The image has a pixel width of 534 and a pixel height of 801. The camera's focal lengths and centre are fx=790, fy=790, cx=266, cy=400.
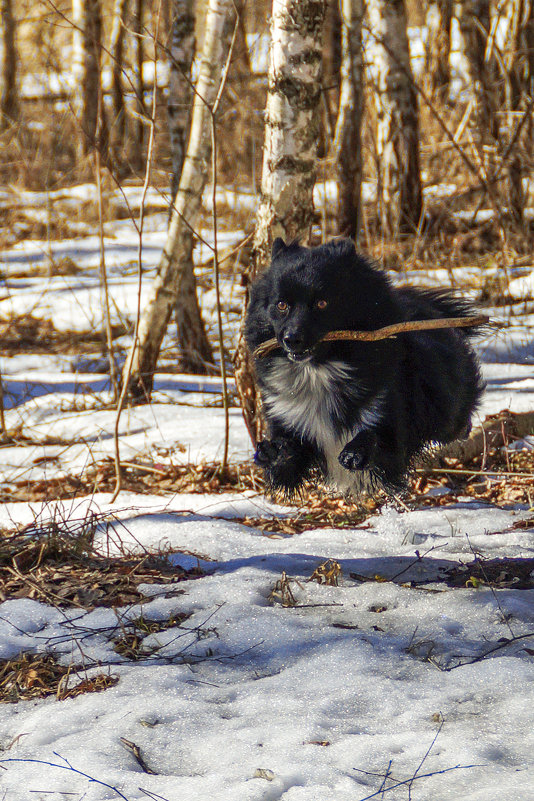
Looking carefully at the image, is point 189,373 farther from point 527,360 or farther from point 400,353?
point 400,353

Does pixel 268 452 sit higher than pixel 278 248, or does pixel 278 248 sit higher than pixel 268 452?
pixel 278 248

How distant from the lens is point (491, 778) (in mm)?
2057

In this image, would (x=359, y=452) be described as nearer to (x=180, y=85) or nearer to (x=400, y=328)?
(x=400, y=328)

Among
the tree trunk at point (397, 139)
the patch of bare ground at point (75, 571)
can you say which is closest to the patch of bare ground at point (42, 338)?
the tree trunk at point (397, 139)

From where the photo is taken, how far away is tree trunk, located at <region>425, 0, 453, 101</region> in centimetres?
1421

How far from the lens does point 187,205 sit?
6414mm

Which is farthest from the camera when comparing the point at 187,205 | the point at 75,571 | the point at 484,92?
the point at 484,92

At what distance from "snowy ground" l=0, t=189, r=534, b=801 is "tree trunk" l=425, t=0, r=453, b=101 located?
11.5 m

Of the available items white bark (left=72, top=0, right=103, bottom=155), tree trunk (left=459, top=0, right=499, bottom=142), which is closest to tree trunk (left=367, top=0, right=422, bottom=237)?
tree trunk (left=459, top=0, right=499, bottom=142)

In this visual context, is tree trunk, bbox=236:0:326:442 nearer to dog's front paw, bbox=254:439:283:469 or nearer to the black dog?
the black dog

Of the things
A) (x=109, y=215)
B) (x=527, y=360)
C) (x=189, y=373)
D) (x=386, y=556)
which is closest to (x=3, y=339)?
(x=189, y=373)

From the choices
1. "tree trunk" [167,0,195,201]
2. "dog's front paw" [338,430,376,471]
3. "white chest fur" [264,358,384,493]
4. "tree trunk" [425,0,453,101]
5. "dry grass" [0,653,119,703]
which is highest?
"tree trunk" [425,0,453,101]

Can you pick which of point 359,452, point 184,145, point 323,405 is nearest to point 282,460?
point 323,405

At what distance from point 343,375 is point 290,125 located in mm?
2193
